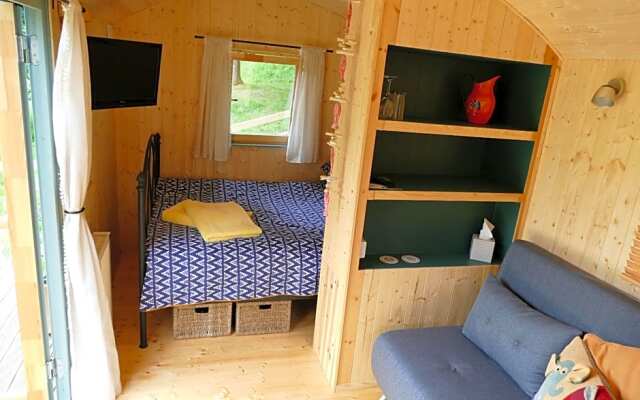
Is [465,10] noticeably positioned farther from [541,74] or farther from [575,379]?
[575,379]

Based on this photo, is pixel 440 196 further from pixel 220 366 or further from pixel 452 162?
pixel 220 366

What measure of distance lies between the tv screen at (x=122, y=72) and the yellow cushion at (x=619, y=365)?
2.50 metres

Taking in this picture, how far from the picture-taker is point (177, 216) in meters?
3.13

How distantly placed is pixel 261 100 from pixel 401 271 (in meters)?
2.60

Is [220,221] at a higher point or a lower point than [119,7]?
lower

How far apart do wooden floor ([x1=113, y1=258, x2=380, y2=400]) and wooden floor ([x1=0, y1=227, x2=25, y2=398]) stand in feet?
1.58

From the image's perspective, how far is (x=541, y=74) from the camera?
7.97 feet

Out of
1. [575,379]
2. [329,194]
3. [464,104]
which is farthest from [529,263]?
[329,194]

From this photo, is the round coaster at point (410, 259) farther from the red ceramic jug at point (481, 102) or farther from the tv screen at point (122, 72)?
the tv screen at point (122, 72)

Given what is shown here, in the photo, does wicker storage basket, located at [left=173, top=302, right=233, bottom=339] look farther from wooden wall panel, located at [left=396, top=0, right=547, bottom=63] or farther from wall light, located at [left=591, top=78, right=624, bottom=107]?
wall light, located at [left=591, top=78, right=624, bottom=107]

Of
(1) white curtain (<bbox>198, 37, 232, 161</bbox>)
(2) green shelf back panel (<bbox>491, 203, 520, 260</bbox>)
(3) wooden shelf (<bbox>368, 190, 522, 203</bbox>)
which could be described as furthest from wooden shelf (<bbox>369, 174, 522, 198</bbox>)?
(1) white curtain (<bbox>198, 37, 232, 161</bbox>)

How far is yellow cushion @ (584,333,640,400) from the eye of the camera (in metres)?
1.50

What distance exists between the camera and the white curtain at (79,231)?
1.76m

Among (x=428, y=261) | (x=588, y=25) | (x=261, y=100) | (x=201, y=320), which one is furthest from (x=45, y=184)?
(x=261, y=100)
